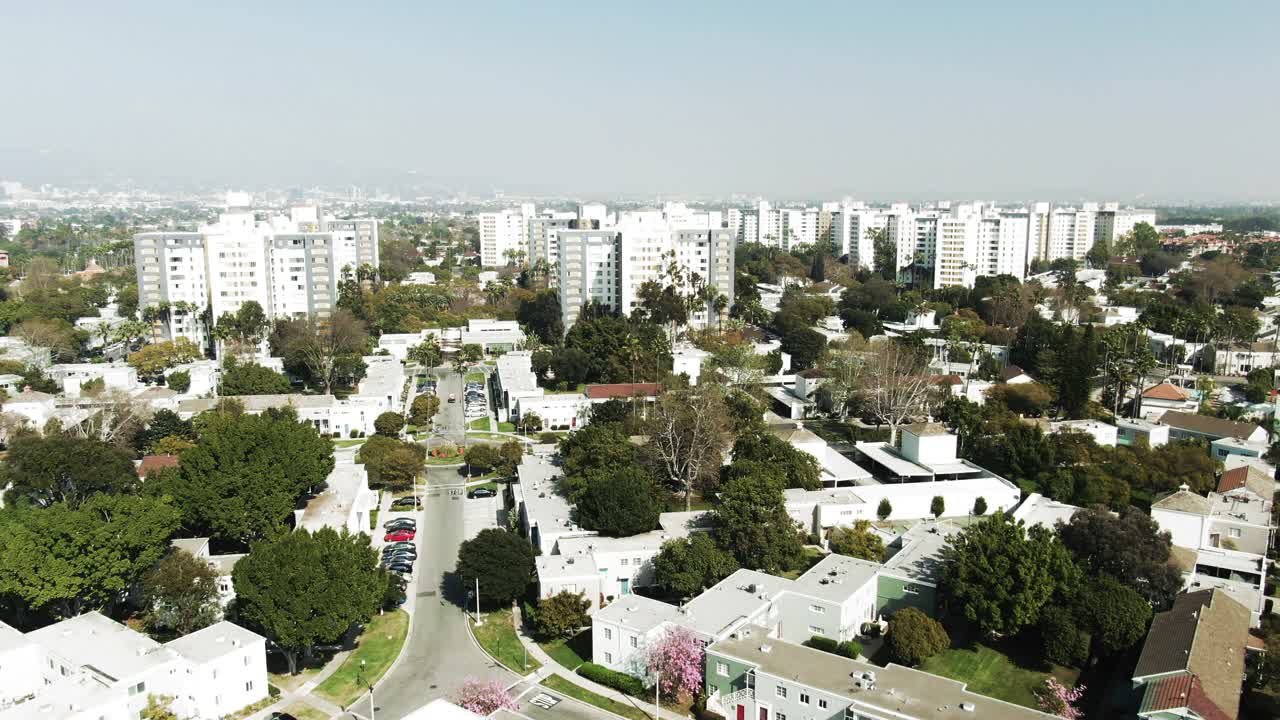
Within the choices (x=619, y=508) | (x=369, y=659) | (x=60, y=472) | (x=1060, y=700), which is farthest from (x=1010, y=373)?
(x=60, y=472)

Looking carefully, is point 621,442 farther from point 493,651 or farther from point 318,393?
point 318,393

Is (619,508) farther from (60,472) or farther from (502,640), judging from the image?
(60,472)

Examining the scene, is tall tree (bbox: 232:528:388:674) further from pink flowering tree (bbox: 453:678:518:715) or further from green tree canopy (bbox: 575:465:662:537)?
green tree canopy (bbox: 575:465:662:537)

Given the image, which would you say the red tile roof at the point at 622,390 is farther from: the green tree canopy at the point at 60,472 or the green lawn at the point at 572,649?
the green tree canopy at the point at 60,472

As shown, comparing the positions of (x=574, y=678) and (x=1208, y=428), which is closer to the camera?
(x=574, y=678)

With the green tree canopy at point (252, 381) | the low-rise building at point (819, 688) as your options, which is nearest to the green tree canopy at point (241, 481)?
the low-rise building at point (819, 688)

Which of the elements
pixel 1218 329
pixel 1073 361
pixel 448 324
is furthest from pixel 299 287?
pixel 1218 329

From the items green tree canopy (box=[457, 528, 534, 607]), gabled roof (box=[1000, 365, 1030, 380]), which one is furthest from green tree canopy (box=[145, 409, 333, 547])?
gabled roof (box=[1000, 365, 1030, 380])
